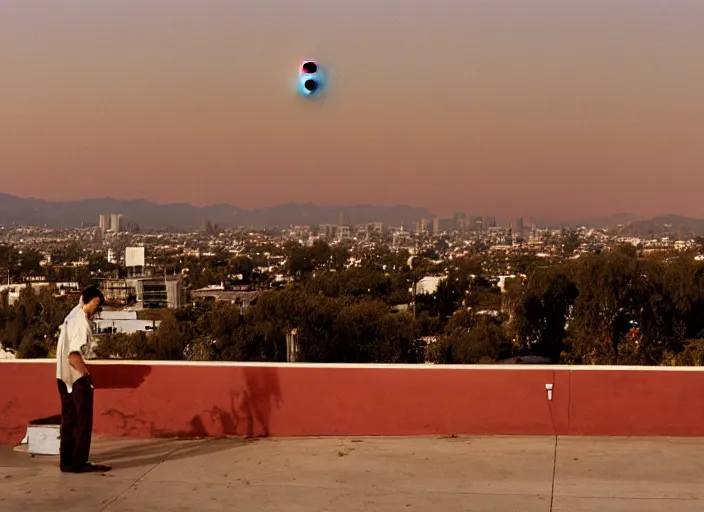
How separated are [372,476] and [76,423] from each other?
2258mm

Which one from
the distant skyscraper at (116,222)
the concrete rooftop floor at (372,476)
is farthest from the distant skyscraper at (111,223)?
the concrete rooftop floor at (372,476)

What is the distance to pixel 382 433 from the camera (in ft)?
29.4

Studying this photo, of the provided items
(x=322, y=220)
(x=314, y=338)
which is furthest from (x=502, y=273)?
(x=314, y=338)

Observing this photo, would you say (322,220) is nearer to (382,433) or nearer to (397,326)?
(397,326)

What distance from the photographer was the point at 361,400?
895 centimetres

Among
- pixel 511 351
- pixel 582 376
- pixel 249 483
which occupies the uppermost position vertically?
pixel 582 376

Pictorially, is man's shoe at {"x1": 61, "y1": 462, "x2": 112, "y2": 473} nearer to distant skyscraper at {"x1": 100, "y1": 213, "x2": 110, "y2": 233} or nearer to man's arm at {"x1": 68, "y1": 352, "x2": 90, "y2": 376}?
man's arm at {"x1": 68, "y1": 352, "x2": 90, "y2": 376}

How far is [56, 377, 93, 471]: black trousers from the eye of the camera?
7.55 metres

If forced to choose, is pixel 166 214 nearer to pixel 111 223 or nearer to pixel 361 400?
pixel 111 223

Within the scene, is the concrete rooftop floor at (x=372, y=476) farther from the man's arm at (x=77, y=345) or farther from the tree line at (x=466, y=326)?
the tree line at (x=466, y=326)

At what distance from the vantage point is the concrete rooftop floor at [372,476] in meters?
6.87

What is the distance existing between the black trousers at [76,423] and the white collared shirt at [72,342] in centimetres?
6

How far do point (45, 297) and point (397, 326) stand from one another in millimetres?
12302

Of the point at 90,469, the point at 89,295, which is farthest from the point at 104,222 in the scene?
the point at 89,295
